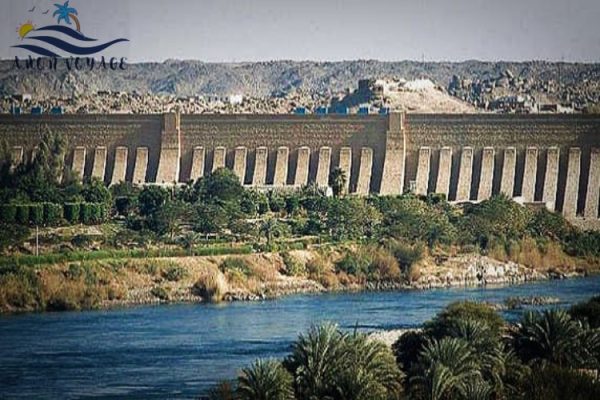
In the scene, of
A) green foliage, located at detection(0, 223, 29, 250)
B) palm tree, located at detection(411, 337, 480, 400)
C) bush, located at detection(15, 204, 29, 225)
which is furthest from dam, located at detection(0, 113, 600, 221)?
palm tree, located at detection(411, 337, 480, 400)

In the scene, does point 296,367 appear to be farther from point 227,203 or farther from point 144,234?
point 227,203

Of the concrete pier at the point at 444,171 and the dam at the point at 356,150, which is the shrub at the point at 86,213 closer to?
the dam at the point at 356,150

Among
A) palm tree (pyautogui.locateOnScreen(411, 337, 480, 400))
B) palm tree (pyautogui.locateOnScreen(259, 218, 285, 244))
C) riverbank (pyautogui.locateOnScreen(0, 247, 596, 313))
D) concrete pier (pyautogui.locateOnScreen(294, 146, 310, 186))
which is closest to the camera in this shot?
palm tree (pyautogui.locateOnScreen(411, 337, 480, 400))

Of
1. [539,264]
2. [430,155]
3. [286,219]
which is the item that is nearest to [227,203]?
[286,219]

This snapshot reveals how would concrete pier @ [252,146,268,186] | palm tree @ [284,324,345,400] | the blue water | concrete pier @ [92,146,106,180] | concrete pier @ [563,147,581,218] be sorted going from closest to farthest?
palm tree @ [284,324,345,400], the blue water, concrete pier @ [563,147,581,218], concrete pier @ [252,146,268,186], concrete pier @ [92,146,106,180]

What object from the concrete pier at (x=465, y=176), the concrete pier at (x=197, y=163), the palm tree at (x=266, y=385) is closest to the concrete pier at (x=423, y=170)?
the concrete pier at (x=465, y=176)

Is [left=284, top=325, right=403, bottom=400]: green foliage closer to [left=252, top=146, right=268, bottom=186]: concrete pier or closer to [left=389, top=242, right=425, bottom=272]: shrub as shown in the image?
[left=389, top=242, right=425, bottom=272]: shrub

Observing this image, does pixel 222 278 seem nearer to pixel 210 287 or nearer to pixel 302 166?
pixel 210 287
